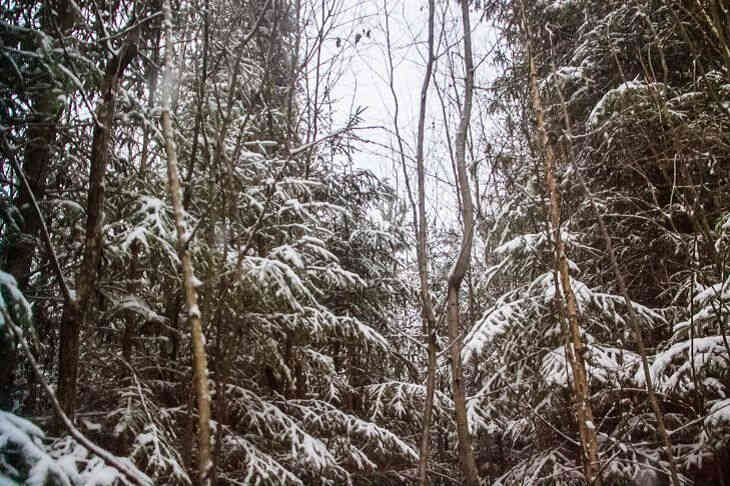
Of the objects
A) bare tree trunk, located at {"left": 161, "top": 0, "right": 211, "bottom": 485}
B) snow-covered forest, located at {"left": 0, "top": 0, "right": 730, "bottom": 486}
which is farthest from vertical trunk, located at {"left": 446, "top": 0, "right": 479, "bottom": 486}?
bare tree trunk, located at {"left": 161, "top": 0, "right": 211, "bottom": 485}

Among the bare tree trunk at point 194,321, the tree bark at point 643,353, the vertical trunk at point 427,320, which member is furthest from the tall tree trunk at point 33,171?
the tree bark at point 643,353

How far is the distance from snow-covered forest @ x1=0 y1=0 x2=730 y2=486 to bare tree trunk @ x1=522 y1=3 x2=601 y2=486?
0.11ft

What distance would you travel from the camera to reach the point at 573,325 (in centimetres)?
415

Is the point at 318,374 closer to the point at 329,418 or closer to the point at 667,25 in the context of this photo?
the point at 329,418

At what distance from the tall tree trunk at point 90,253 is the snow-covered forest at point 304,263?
0.01m

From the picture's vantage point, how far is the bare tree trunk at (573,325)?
10.7ft

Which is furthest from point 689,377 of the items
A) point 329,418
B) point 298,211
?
point 298,211

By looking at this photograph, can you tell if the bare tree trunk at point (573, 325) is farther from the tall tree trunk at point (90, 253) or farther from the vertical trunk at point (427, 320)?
the tall tree trunk at point (90, 253)

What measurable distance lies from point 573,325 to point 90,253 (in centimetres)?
388

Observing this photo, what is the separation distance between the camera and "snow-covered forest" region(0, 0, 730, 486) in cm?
202

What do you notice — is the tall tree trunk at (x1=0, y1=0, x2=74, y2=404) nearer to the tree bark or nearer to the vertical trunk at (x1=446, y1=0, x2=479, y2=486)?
the vertical trunk at (x1=446, y1=0, x2=479, y2=486)

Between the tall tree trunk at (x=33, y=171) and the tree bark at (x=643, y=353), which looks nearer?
the tree bark at (x=643, y=353)

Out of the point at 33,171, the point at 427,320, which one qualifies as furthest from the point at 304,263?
the point at 427,320

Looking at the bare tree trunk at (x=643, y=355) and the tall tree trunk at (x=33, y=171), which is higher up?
the tall tree trunk at (x=33, y=171)
